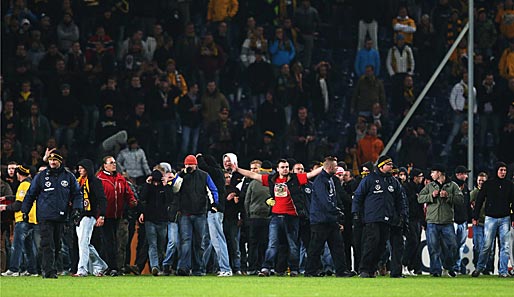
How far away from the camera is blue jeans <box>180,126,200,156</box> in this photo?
36.6 m

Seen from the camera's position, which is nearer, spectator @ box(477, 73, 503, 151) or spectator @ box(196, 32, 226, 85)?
spectator @ box(196, 32, 226, 85)

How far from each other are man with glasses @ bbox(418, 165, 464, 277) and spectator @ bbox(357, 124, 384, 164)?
654 cm

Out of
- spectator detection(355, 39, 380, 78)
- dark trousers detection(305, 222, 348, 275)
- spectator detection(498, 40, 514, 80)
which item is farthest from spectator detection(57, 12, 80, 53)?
dark trousers detection(305, 222, 348, 275)

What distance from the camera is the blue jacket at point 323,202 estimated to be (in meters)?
27.0

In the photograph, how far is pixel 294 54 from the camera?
38.8 meters

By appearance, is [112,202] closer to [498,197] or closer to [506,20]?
[498,197]

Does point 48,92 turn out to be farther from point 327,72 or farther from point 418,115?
point 418,115

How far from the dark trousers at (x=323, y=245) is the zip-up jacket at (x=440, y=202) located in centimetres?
280

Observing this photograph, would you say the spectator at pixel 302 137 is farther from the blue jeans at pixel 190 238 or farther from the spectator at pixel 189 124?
the blue jeans at pixel 190 238

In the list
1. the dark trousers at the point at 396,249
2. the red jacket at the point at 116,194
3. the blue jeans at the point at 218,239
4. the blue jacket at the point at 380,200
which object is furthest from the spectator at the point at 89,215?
the dark trousers at the point at 396,249

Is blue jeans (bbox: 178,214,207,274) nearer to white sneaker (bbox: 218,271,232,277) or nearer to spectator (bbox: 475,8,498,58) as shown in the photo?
white sneaker (bbox: 218,271,232,277)

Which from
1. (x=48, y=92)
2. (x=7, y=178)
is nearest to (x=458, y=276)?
(x=7, y=178)

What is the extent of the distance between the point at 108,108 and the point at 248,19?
545 cm

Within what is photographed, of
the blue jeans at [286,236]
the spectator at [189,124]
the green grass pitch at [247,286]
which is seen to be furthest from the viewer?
the spectator at [189,124]
